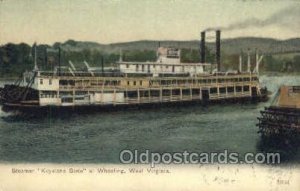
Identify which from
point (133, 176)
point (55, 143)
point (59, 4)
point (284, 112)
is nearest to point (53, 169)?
point (55, 143)

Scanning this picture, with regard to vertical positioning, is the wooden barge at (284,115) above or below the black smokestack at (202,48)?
below

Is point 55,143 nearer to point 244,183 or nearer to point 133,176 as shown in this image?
point 133,176

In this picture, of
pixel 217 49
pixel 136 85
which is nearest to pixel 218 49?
pixel 217 49

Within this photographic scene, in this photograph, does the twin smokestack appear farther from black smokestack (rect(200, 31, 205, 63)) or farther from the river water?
the river water

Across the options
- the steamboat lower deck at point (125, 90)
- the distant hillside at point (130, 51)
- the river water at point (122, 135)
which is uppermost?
the distant hillside at point (130, 51)

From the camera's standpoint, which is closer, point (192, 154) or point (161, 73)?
point (192, 154)

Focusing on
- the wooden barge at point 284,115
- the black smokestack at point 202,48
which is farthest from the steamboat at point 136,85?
the wooden barge at point 284,115

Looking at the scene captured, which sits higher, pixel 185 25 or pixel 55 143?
pixel 185 25

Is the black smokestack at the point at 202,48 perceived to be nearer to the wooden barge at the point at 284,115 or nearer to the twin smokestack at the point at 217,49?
the twin smokestack at the point at 217,49

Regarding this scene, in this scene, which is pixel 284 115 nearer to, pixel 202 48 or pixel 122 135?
pixel 202 48
